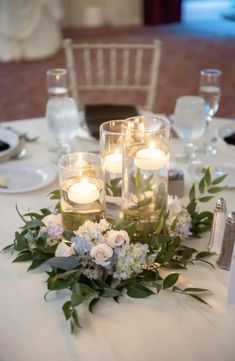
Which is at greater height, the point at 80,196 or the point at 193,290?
the point at 80,196

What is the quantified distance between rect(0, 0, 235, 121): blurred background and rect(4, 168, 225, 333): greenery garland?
304 cm

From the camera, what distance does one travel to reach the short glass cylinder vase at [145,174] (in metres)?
1.01

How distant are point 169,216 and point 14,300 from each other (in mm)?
354

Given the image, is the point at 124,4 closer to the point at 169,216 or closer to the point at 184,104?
the point at 184,104

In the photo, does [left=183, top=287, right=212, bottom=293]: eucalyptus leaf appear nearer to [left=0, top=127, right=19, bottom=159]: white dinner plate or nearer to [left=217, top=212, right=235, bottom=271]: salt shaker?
[left=217, top=212, right=235, bottom=271]: salt shaker

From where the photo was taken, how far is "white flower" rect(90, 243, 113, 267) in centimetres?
88

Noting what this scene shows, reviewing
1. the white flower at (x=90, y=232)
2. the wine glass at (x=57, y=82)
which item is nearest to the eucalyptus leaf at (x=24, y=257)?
the white flower at (x=90, y=232)

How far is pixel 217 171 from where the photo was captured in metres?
1.36

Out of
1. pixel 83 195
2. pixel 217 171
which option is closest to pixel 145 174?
pixel 83 195

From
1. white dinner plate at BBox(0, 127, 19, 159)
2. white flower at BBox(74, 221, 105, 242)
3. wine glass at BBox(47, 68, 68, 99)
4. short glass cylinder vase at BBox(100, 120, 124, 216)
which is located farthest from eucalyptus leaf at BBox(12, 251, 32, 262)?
wine glass at BBox(47, 68, 68, 99)

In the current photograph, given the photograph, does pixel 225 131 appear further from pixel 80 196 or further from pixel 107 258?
pixel 107 258

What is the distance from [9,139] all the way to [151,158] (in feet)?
2.21

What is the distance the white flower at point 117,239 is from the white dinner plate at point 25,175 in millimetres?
431

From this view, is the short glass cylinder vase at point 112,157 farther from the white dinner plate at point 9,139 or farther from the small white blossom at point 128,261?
the white dinner plate at point 9,139
